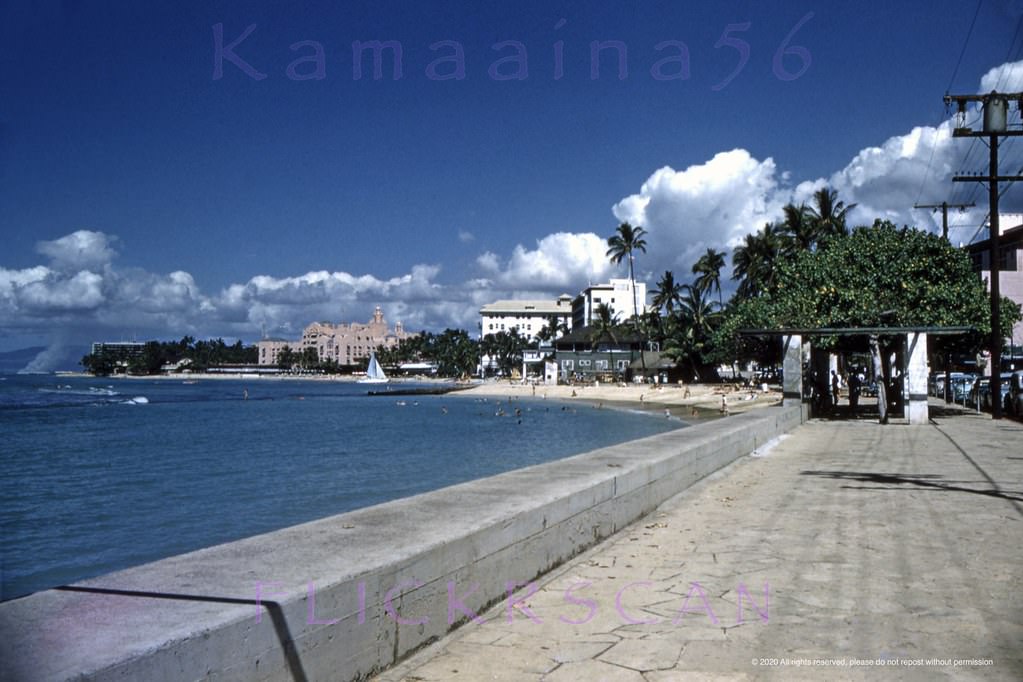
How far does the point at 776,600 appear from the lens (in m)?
5.63

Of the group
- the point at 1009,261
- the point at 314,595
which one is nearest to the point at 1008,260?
the point at 1009,261

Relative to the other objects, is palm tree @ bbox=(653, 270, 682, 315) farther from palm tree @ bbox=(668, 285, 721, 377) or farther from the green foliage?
the green foliage

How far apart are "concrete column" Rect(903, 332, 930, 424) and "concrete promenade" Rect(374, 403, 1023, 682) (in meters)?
14.8

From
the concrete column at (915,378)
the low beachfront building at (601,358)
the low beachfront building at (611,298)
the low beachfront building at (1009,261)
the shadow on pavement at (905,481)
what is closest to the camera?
the shadow on pavement at (905,481)

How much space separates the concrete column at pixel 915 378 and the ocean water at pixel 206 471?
39.5 ft

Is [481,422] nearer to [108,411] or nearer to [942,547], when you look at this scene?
[108,411]

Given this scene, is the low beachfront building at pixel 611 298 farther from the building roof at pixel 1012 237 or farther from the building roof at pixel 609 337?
the building roof at pixel 1012 237

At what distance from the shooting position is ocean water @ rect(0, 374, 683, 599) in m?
15.1

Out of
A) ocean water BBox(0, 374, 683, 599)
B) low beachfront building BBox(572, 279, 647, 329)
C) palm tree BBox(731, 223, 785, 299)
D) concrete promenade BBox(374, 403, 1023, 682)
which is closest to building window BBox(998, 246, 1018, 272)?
palm tree BBox(731, 223, 785, 299)

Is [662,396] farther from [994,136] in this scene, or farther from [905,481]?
[905,481]

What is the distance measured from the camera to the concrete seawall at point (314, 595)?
115 inches

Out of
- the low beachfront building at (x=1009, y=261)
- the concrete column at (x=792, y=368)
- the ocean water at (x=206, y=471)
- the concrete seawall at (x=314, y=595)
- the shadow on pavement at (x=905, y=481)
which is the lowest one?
the ocean water at (x=206, y=471)

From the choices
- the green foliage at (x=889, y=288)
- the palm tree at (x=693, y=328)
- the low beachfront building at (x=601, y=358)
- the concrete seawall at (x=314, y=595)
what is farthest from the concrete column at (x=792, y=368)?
the low beachfront building at (x=601, y=358)

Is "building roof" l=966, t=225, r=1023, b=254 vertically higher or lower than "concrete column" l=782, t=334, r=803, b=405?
higher
